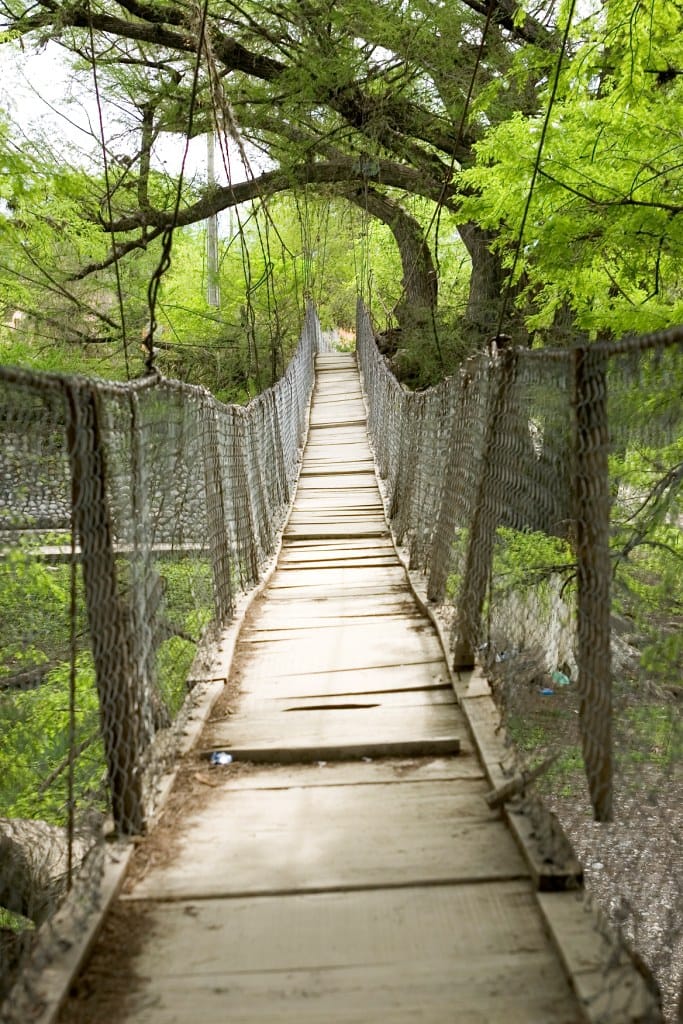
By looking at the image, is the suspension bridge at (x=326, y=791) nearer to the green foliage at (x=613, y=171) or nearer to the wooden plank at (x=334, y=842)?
the wooden plank at (x=334, y=842)

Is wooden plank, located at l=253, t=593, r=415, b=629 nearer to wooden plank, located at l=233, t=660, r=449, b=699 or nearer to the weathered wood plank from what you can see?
wooden plank, located at l=233, t=660, r=449, b=699

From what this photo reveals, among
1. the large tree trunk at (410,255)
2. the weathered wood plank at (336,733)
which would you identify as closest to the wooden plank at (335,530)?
the weathered wood plank at (336,733)

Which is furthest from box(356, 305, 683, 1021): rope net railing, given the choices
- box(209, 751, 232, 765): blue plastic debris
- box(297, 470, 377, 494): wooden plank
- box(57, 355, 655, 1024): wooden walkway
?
box(297, 470, 377, 494): wooden plank

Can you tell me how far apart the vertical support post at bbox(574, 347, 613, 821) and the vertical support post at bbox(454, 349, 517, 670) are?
2.47ft

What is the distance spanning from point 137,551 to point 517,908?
1.12 metres

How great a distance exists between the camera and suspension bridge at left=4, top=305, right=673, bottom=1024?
1417mm

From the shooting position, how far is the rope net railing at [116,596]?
72.3 inches

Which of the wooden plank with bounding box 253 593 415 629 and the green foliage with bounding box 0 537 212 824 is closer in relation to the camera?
the wooden plank with bounding box 253 593 415 629

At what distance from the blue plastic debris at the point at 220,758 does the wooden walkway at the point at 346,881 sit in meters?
0.03

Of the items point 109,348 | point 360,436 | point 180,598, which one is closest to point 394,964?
point 180,598

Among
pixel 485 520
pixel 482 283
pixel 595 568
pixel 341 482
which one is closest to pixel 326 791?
pixel 595 568

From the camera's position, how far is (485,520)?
8.93 feet

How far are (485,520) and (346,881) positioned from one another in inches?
50.2

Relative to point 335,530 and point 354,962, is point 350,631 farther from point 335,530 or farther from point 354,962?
point 335,530
